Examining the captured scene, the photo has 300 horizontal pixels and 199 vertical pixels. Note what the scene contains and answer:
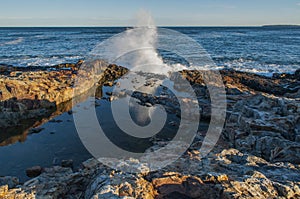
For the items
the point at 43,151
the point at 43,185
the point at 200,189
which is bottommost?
the point at 43,151

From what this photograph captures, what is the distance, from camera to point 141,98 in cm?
1822

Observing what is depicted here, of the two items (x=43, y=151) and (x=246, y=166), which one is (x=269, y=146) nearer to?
(x=246, y=166)

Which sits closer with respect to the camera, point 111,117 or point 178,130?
point 178,130

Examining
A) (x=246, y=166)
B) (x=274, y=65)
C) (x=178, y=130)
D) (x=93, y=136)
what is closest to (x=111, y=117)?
(x=93, y=136)

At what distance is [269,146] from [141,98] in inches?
406

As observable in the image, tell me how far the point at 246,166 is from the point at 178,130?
240 inches

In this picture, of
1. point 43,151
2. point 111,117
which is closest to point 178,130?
point 111,117

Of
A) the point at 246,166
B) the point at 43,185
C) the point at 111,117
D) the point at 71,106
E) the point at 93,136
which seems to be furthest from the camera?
the point at 71,106

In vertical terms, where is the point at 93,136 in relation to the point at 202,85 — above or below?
below

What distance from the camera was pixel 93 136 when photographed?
505 inches

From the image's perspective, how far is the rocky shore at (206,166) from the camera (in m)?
5.86

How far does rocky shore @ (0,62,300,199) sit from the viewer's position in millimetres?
5863

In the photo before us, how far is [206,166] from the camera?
25.0ft

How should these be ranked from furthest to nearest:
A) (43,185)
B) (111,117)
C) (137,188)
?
(111,117) < (43,185) < (137,188)
